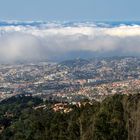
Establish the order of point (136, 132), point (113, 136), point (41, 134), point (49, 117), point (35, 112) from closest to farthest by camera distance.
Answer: point (136, 132) < point (113, 136) < point (41, 134) < point (49, 117) < point (35, 112)

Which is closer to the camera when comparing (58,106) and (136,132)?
(136,132)

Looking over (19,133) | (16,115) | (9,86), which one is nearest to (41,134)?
(19,133)

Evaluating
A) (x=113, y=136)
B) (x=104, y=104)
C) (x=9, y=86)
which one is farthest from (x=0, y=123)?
(x=9, y=86)

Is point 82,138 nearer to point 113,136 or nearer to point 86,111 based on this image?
point 113,136

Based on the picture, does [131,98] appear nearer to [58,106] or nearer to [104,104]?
[104,104]

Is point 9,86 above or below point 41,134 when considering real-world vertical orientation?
below

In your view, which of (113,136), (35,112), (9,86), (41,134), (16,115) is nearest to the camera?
(113,136)
